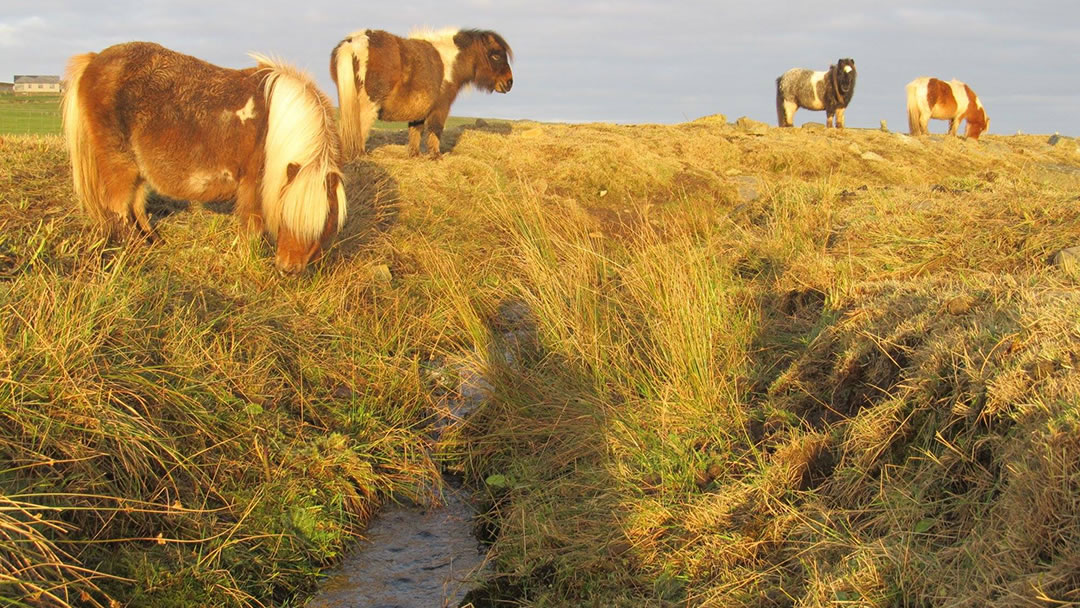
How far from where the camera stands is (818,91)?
1784 centimetres

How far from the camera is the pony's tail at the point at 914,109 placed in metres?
17.1

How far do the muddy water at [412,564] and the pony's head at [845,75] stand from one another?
50.7 feet

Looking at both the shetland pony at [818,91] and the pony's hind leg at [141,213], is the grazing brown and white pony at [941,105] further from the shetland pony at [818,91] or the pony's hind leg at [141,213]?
the pony's hind leg at [141,213]

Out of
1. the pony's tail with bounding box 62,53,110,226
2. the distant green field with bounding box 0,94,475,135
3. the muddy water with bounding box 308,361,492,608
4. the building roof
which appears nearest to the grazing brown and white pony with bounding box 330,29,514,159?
the distant green field with bounding box 0,94,475,135

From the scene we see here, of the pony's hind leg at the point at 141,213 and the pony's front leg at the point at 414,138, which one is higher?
the pony's front leg at the point at 414,138

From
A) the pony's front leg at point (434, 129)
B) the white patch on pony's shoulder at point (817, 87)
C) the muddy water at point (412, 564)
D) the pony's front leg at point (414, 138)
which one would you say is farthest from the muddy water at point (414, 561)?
the white patch on pony's shoulder at point (817, 87)

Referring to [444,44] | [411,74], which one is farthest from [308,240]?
[444,44]

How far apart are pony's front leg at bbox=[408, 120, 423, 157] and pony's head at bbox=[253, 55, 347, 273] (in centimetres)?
409

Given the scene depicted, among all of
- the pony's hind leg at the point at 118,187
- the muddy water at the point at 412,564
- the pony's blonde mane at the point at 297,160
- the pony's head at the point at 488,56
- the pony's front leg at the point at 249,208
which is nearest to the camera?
the muddy water at the point at 412,564

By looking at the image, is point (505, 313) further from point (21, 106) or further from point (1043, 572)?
point (21, 106)

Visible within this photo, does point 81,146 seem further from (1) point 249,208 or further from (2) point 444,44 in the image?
(2) point 444,44

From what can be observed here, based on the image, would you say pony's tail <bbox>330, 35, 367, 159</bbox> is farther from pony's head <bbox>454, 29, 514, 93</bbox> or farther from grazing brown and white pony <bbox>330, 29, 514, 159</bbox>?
pony's head <bbox>454, 29, 514, 93</bbox>

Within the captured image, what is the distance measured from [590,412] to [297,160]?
8.80 ft

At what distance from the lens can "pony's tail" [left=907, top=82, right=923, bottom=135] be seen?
17125mm
